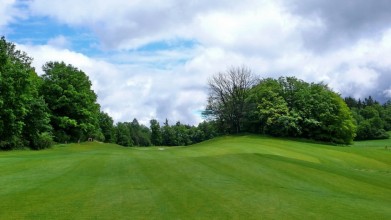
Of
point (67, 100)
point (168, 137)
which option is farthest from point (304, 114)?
point (168, 137)

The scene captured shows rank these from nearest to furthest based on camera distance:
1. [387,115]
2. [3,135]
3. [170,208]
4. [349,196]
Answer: [170,208] → [349,196] → [3,135] → [387,115]

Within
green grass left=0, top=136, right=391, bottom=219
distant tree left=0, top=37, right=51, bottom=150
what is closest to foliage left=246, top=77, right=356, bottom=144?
distant tree left=0, top=37, right=51, bottom=150

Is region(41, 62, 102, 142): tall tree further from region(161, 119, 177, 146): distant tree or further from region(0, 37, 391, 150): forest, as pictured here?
region(161, 119, 177, 146): distant tree

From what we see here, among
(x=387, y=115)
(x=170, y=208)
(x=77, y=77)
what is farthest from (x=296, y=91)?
(x=387, y=115)

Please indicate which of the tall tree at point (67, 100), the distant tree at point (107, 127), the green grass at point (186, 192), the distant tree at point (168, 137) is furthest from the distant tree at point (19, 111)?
the distant tree at point (168, 137)

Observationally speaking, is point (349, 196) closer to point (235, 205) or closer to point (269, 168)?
point (235, 205)

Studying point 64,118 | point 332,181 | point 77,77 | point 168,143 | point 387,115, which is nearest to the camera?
point 332,181

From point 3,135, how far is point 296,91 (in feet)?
178

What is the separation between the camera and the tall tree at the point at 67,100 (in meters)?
70.8

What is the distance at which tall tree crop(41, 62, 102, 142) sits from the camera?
232ft

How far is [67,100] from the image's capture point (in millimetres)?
71188

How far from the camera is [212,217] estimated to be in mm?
9695

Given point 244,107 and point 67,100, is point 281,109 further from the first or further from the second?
point 67,100

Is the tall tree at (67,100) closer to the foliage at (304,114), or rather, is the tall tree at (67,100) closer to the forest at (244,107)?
the forest at (244,107)
